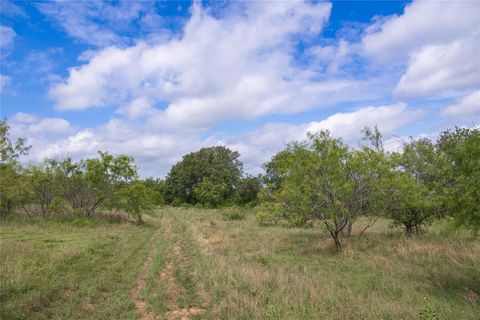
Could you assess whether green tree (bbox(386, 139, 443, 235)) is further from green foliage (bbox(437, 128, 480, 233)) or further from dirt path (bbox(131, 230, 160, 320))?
dirt path (bbox(131, 230, 160, 320))

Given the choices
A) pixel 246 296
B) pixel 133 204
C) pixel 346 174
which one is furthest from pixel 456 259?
pixel 133 204

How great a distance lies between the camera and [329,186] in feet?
53.8

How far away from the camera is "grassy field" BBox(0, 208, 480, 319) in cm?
792

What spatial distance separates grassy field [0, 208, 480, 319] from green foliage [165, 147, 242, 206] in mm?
45744

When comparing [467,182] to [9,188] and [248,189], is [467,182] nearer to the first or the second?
[9,188]

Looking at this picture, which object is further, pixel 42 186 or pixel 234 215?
pixel 234 215

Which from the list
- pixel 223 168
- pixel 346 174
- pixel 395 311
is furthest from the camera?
pixel 223 168

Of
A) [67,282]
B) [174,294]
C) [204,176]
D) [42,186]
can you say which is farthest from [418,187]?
[204,176]

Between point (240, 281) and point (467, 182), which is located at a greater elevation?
point (467, 182)

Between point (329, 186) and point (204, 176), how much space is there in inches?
2122

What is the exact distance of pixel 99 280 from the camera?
10.4 metres

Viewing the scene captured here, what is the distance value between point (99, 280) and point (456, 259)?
1401 cm

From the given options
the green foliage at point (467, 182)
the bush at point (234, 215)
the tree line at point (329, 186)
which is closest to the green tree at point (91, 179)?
the tree line at point (329, 186)

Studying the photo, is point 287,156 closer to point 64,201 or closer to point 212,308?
point 212,308
